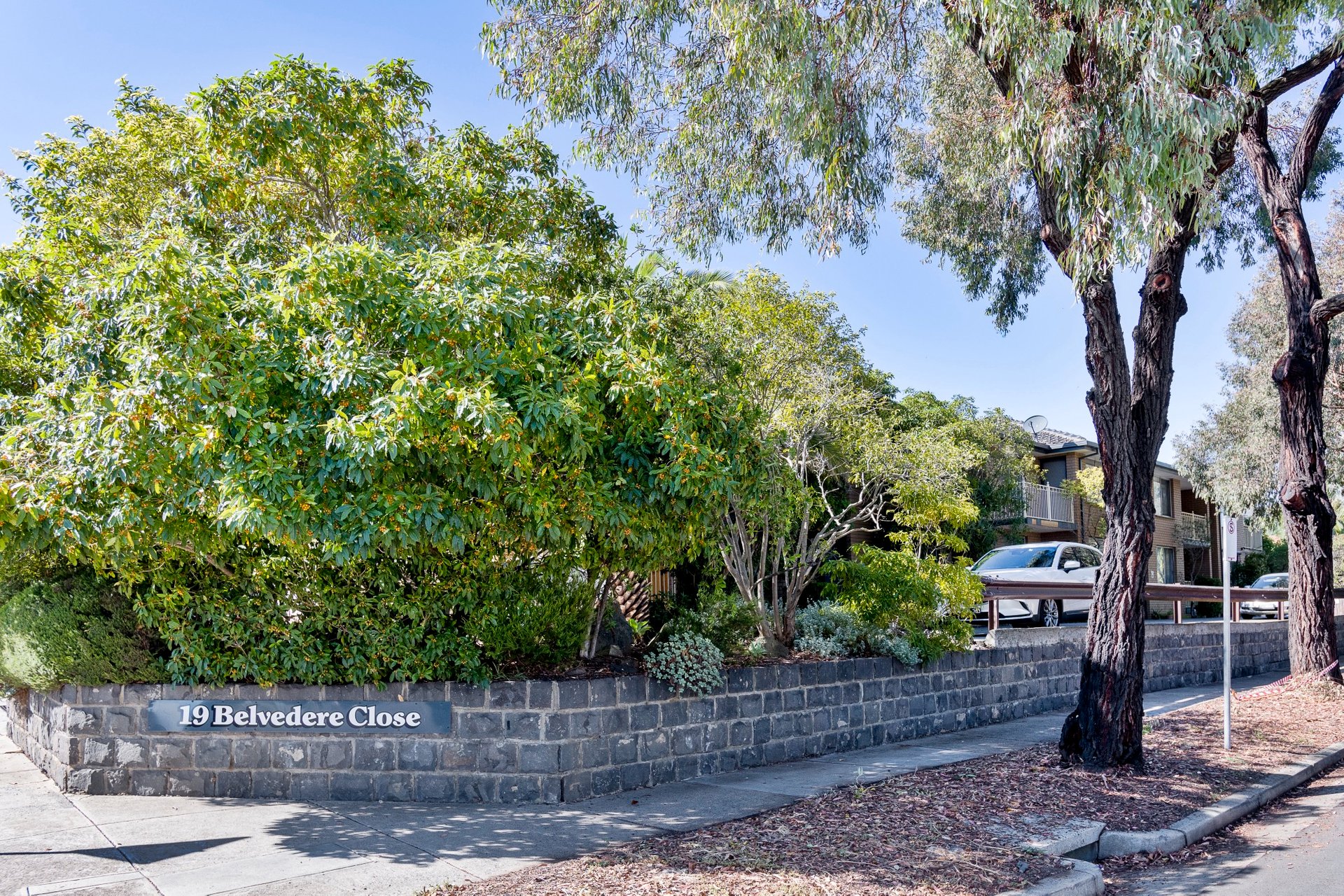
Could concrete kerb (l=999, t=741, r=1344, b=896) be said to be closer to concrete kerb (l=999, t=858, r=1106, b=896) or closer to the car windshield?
concrete kerb (l=999, t=858, r=1106, b=896)

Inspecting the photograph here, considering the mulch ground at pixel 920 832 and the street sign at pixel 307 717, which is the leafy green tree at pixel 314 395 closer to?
the street sign at pixel 307 717

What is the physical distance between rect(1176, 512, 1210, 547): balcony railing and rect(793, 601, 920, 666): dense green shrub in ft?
113

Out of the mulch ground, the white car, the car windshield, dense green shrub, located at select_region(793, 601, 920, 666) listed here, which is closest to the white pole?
the mulch ground

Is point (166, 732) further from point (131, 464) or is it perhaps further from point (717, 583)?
point (717, 583)

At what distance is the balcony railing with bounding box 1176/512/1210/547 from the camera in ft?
134

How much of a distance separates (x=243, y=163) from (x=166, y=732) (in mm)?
4808

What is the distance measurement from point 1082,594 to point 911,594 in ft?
16.6

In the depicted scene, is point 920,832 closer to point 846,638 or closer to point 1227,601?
point 846,638

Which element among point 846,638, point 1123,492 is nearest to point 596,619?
point 846,638

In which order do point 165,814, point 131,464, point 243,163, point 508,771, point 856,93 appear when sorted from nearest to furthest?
point 131,464 → point 165,814 → point 508,771 → point 243,163 → point 856,93

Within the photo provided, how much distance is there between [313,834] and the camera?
21.9 ft

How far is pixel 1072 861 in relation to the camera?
6.19m

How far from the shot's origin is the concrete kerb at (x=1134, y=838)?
19.1 ft

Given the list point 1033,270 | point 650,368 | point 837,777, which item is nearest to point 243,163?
point 650,368
